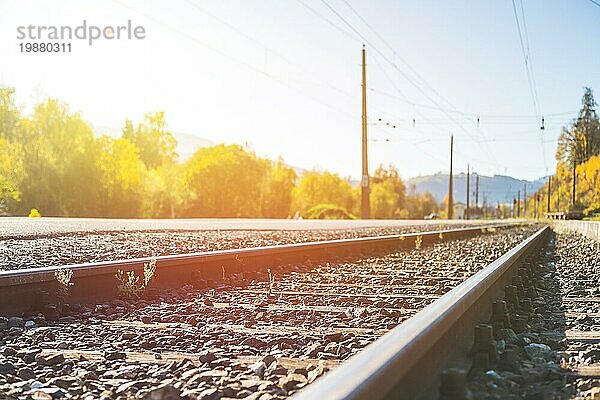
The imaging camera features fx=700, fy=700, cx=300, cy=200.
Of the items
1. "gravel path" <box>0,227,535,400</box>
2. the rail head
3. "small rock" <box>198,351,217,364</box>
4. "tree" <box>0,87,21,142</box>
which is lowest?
"gravel path" <box>0,227,535,400</box>

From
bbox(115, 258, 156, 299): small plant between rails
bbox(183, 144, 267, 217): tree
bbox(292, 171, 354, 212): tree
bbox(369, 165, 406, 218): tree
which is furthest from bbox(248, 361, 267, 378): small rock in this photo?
bbox(369, 165, 406, 218): tree

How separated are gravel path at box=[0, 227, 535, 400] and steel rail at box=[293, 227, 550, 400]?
1.78 ft

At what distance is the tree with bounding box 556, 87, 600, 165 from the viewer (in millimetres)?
112188

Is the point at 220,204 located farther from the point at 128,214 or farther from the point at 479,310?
the point at 479,310

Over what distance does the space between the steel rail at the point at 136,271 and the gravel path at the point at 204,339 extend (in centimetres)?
18

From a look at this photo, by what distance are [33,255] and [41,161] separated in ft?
137

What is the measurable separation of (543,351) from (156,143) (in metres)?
85.8

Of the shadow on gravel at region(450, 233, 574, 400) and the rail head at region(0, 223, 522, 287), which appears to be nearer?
the shadow on gravel at region(450, 233, 574, 400)

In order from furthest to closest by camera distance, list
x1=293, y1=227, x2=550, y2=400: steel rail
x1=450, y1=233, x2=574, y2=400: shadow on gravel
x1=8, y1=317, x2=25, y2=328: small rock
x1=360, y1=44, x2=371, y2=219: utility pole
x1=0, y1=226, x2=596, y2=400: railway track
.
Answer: x1=360, y1=44, x2=371, y2=219: utility pole
x1=8, y1=317, x2=25, y2=328: small rock
x1=450, y1=233, x2=574, y2=400: shadow on gravel
x1=0, y1=226, x2=596, y2=400: railway track
x1=293, y1=227, x2=550, y2=400: steel rail

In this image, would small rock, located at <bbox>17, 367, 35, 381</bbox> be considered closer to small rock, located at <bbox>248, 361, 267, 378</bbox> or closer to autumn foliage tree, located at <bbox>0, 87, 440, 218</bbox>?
small rock, located at <bbox>248, 361, 267, 378</bbox>

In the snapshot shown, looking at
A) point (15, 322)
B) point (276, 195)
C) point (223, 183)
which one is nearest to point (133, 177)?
point (223, 183)

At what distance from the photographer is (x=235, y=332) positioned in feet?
13.2

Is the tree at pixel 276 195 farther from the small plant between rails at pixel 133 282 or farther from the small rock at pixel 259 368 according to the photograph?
the small rock at pixel 259 368

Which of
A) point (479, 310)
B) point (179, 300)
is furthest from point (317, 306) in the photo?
point (479, 310)
